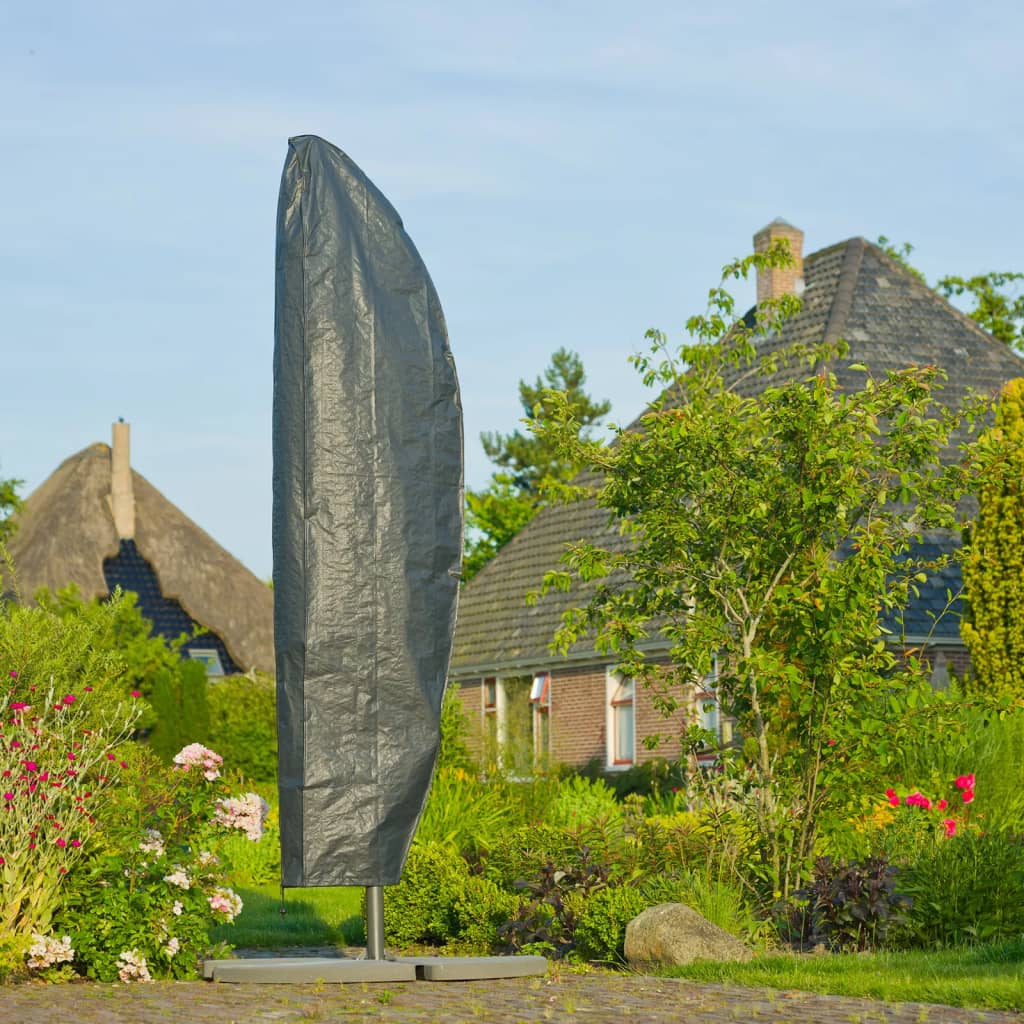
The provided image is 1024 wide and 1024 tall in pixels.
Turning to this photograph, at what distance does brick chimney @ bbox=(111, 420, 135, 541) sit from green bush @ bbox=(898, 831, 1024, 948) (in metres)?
28.1

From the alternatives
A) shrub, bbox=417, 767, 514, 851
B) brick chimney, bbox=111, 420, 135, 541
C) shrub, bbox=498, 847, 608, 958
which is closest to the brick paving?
shrub, bbox=498, 847, 608, 958

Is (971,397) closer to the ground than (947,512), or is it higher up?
higher up

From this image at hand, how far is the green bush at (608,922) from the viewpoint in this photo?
9336 millimetres

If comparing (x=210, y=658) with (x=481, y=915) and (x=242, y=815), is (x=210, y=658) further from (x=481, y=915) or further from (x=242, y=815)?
(x=242, y=815)

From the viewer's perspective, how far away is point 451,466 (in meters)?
9.22

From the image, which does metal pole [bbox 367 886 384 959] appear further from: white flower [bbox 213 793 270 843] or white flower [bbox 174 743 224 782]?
white flower [bbox 174 743 224 782]

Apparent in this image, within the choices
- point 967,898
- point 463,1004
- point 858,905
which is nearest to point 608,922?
point 858,905

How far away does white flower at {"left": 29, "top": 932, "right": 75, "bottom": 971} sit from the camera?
8469 mm

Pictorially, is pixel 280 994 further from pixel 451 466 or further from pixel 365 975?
pixel 451 466

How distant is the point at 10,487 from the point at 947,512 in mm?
23524

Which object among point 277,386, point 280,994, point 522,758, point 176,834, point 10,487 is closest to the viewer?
point 280,994

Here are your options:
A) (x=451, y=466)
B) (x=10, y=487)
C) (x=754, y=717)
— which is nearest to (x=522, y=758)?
(x=754, y=717)

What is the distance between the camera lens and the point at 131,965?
28.4ft

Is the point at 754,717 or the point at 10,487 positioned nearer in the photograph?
the point at 754,717
